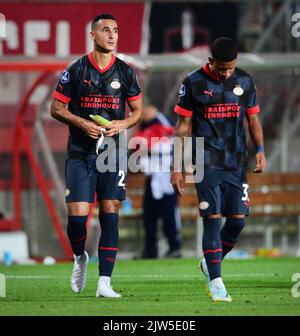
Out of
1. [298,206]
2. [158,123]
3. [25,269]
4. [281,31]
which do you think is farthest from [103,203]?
[281,31]

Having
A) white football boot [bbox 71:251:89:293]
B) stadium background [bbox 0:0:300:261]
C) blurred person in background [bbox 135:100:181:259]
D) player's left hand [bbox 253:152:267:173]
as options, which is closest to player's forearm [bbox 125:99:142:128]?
player's left hand [bbox 253:152:267:173]

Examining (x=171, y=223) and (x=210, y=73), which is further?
(x=171, y=223)

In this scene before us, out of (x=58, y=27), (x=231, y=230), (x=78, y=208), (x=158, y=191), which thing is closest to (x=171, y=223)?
(x=158, y=191)

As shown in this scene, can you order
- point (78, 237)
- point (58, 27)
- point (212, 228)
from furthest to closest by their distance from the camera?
point (58, 27) < point (78, 237) < point (212, 228)

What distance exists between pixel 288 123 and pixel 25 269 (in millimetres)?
6389

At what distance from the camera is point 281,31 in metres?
21.9

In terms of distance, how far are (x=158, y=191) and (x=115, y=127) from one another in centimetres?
714

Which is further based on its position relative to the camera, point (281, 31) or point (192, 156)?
point (281, 31)

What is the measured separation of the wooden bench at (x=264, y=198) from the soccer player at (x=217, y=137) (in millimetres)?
8216

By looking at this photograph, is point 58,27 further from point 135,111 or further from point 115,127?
point 115,127

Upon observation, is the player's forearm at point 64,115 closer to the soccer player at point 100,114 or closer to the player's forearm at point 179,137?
the soccer player at point 100,114

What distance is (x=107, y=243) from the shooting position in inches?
461

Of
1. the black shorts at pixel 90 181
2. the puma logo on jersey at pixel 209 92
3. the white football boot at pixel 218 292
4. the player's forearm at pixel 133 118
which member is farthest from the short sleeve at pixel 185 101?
the white football boot at pixel 218 292
